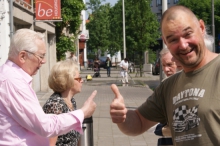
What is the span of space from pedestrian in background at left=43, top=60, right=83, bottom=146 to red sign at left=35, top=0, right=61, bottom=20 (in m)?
14.6

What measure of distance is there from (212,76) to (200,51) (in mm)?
174

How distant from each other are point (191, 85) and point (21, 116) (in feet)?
4.30

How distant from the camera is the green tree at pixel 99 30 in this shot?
69.6 meters

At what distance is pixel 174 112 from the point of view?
2.82 m

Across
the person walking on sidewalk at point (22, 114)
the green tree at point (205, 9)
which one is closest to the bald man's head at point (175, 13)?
the person walking on sidewalk at point (22, 114)

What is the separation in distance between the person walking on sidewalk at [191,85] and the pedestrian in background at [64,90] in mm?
1773

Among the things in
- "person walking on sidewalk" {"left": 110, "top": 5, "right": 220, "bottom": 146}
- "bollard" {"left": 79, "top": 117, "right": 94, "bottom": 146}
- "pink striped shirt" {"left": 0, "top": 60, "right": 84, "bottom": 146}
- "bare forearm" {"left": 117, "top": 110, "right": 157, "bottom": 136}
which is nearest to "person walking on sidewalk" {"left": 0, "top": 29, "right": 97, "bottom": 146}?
"pink striped shirt" {"left": 0, "top": 60, "right": 84, "bottom": 146}

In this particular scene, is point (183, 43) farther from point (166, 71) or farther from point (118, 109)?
point (166, 71)

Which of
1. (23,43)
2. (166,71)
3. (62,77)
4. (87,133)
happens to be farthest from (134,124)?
(87,133)

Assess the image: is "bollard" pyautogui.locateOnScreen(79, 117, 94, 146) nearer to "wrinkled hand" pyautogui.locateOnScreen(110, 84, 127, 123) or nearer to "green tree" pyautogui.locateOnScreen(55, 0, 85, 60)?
"wrinkled hand" pyautogui.locateOnScreen(110, 84, 127, 123)

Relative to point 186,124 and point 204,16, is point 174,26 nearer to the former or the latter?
point 186,124

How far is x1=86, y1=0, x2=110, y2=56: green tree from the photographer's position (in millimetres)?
69562

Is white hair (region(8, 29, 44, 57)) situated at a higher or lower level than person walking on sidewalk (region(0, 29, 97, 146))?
higher

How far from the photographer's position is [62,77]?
4859 millimetres
